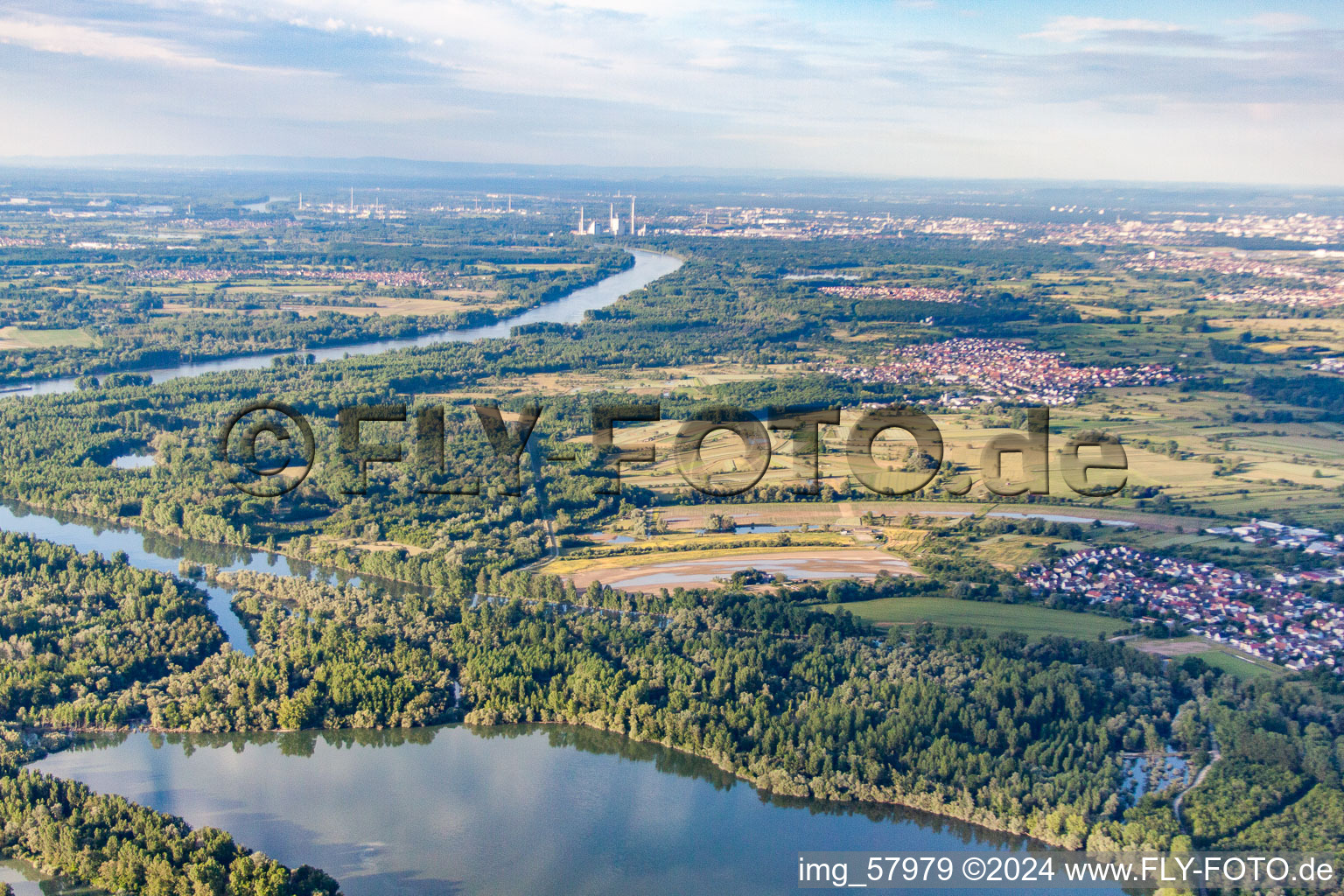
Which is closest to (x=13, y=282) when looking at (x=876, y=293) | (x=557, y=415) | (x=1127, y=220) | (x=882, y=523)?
(x=557, y=415)

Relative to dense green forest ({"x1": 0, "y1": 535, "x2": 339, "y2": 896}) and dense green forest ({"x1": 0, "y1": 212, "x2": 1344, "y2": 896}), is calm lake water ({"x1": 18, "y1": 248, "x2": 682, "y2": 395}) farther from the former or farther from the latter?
dense green forest ({"x1": 0, "y1": 535, "x2": 339, "y2": 896})

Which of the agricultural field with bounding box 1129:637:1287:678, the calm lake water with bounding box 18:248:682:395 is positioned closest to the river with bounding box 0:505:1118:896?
the agricultural field with bounding box 1129:637:1287:678

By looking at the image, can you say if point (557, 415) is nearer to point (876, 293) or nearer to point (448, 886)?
point (448, 886)

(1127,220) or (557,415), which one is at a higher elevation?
(1127,220)

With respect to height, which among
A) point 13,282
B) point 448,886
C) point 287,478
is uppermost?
point 13,282
